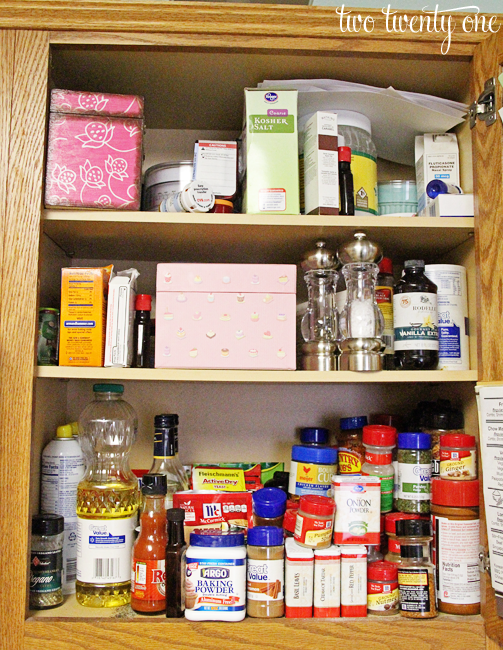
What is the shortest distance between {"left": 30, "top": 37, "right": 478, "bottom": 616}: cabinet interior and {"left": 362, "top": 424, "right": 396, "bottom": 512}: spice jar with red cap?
0.13 meters

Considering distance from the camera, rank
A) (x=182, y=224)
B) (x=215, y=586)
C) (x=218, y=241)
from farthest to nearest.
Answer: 1. (x=218, y=241)
2. (x=182, y=224)
3. (x=215, y=586)

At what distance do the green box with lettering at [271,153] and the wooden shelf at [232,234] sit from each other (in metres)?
0.03

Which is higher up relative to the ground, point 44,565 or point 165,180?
point 165,180

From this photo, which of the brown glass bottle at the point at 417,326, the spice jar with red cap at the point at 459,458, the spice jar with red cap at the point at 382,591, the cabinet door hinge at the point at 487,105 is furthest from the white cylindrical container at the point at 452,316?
the spice jar with red cap at the point at 382,591

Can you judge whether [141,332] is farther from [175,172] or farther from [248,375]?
[175,172]

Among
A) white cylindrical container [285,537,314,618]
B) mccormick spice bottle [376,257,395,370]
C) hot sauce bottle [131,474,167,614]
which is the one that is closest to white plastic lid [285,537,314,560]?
white cylindrical container [285,537,314,618]

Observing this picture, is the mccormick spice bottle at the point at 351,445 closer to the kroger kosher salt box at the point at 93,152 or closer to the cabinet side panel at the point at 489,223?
the cabinet side panel at the point at 489,223

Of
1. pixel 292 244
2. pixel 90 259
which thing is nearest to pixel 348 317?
pixel 292 244

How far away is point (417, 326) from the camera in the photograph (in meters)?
1.06

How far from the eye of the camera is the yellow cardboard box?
1.03 metres

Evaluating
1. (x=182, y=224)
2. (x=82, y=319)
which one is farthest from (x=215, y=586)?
(x=182, y=224)

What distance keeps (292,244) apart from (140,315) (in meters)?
0.34

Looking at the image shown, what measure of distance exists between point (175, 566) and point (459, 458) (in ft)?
1.71

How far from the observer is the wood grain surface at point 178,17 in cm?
100
